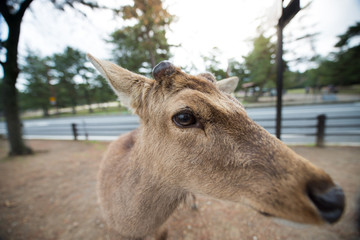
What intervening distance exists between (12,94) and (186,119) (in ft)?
33.7

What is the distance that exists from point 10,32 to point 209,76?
29.9 ft

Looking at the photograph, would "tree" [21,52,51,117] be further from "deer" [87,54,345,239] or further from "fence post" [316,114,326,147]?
"fence post" [316,114,326,147]

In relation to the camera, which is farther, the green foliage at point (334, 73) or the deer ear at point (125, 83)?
the green foliage at point (334, 73)

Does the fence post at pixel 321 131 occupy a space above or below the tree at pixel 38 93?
below

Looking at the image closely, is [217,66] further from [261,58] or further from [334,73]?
[334,73]

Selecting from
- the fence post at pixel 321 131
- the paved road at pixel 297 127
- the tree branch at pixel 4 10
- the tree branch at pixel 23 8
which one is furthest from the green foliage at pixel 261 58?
the tree branch at pixel 4 10

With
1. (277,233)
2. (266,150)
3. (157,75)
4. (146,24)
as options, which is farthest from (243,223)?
(146,24)

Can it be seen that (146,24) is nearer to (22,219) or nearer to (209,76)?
(209,76)

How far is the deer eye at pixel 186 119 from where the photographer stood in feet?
4.45

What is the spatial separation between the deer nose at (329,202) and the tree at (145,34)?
3661 mm

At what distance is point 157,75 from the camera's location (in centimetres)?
159

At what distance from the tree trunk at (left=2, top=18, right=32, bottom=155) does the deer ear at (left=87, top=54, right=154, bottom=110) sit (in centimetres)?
820

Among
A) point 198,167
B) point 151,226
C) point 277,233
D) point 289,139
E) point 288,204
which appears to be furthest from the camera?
point 289,139

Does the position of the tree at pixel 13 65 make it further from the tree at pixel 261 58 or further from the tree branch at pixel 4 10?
the tree at pixel 261 58
